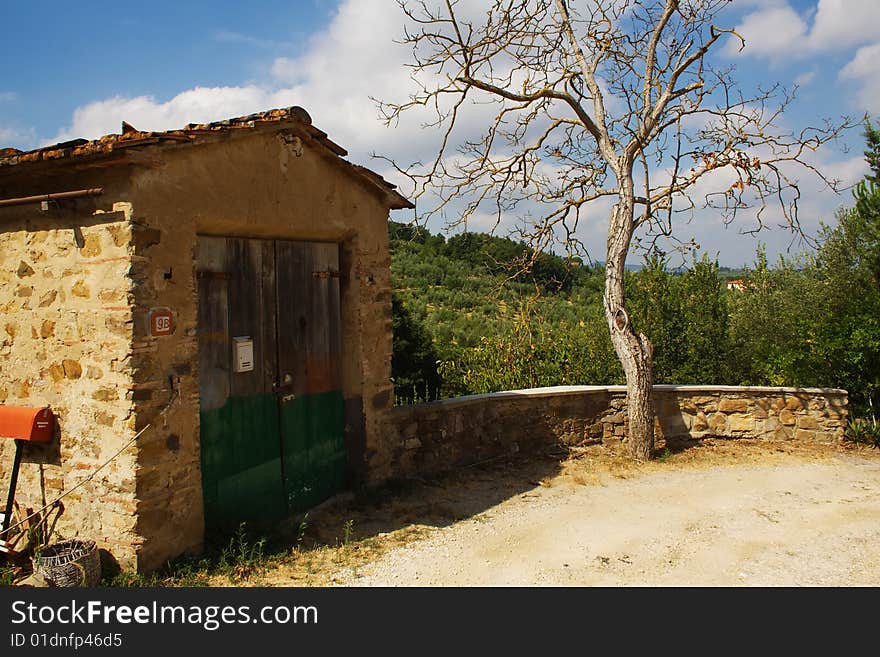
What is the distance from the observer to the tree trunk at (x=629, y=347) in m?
7.89

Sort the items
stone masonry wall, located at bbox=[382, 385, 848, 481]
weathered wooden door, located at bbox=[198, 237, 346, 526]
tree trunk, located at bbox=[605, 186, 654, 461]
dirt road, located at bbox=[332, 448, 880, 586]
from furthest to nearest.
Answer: tree trunk, located at bbox=[605, 186, 654, 461] → stone masonry wall, located at bbox=[382, 385, 848, 481] → weathered wooden door, located at bbox=[198, 237, 346, 526] → dirt road, located at bbox=[332, 448, 880, 586]

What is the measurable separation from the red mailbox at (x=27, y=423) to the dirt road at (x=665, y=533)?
231 centimetres

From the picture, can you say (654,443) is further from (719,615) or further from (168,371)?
(168,371)

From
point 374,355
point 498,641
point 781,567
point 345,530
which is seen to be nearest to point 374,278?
point 374,355

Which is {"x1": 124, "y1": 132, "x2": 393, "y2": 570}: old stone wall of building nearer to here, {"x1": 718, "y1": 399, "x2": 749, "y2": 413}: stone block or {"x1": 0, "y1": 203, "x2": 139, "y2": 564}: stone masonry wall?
{"x1": 0, "y1": 203, "x2": 139, "y2": 564}: stone masonry wall

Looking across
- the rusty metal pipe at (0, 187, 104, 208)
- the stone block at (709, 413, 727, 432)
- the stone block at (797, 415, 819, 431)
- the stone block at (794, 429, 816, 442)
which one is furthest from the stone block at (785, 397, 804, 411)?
the rusty metal pipe at (0, 187, 104, 208)

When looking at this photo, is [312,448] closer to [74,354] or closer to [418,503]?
[418,503]

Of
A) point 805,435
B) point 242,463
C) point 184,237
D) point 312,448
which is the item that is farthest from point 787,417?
point 184,237

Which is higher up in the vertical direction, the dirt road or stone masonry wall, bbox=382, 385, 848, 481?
stone masonry wall, bbox=382, 385, 848, 481

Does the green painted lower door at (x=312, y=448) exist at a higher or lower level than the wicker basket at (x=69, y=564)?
higher

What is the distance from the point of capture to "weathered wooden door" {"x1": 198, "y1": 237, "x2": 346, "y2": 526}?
507 centimetres

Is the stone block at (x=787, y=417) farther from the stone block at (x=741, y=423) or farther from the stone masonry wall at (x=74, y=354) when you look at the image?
the stone masonry wall at (x=74, y=354)

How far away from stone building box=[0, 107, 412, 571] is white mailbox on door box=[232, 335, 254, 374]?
13 mm

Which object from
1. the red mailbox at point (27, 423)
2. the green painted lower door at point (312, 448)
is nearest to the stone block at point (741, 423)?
the green painted lower door at point (312, 448)
